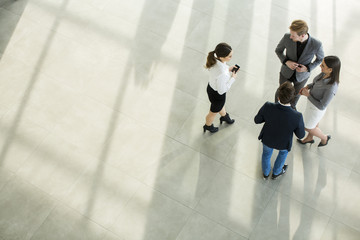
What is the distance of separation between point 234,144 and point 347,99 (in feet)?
6.32

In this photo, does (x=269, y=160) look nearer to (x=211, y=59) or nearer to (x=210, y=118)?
(x=210, y=118)

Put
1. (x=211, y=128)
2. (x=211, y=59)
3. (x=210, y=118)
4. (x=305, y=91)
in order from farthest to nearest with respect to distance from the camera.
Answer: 1. (x=211, y=128)
2. (x=210, y=118)
3. (x=305, y=91)
4. (x=211, y=59)

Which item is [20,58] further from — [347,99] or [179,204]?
[347,99]

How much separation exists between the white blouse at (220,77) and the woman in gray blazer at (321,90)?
3.18 feet

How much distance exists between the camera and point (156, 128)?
19.0 feet

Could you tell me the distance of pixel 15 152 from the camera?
557cm

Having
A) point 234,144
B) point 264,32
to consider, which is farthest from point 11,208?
point 264,32

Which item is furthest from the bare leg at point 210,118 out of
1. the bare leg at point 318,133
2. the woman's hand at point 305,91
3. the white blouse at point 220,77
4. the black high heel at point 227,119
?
the bare leg at point 318,133

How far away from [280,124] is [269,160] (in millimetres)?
822

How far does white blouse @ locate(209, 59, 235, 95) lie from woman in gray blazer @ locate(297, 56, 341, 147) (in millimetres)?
970

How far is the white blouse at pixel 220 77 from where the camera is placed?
4.75 m

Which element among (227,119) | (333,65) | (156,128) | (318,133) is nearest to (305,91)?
(333,65)

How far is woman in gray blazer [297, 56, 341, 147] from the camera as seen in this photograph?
14.7 ft

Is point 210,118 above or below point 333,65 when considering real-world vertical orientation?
below
